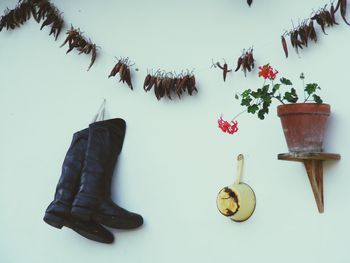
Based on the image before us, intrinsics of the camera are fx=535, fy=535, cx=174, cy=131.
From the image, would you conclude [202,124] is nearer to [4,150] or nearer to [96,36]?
[96,36]

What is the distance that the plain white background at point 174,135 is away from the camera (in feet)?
7.00

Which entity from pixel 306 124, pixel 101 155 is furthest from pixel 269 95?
pixel 101 155

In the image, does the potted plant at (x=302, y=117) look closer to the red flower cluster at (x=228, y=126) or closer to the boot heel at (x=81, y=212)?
the red flower cluster at (x=228, y=126)

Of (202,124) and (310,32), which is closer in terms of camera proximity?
(310,32)

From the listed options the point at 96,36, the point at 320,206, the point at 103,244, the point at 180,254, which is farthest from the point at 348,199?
the point at 96,36

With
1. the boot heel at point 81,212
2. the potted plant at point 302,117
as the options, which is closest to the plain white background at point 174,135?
the potted plant at point 302,117

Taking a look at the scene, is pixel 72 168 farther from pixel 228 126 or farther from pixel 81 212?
pixel 228 126

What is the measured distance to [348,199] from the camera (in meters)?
2.02

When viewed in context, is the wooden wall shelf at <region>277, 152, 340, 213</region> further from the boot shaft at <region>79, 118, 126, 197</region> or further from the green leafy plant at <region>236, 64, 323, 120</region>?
the boot shaft at <region>79, 118, 126, 197</region>

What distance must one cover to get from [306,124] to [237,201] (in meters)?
0.45

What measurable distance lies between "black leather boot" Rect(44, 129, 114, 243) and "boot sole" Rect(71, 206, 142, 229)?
0.16 ft

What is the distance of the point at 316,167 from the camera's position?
2070mm

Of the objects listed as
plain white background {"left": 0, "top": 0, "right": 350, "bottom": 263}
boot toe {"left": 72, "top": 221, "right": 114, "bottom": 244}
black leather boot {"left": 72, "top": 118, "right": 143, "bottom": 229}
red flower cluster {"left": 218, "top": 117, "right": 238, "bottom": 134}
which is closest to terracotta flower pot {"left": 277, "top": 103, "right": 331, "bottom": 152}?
plain white background {"left": 0, "top": 0, "right": 350, "bottom": 263}

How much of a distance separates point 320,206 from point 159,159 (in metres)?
0.85
